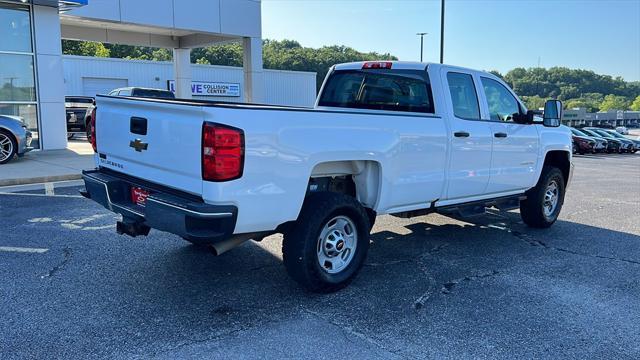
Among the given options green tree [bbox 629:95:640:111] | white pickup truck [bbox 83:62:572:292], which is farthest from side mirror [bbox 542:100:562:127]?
green tree [bbox 629:95:640:111]

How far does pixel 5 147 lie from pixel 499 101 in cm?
1053

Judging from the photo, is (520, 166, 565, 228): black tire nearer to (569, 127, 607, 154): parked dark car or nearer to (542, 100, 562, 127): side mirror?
(542, 100, 562, 127): side mirror

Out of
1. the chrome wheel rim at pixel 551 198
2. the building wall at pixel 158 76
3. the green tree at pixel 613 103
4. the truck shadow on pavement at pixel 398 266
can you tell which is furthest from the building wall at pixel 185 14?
the green tree at pixel 613 103

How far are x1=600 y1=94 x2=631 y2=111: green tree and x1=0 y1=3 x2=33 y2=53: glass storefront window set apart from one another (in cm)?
14692

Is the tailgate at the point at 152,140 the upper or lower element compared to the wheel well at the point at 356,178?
upper

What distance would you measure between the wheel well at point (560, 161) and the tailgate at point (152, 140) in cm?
549

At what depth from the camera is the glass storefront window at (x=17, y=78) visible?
13.9 m

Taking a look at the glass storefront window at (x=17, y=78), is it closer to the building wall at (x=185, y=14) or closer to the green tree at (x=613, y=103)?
the building wall at (x=185, y=14)

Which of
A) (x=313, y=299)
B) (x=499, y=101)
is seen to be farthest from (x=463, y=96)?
(x=313, y=299)

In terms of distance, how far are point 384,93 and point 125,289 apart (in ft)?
11.1

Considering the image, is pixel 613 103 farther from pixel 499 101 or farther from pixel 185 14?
pixel 499 101

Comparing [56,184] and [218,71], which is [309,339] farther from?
[218,71]

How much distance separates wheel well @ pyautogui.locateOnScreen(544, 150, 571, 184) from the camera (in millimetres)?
7429

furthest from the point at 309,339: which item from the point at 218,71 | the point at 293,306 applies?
the point at 218,71
